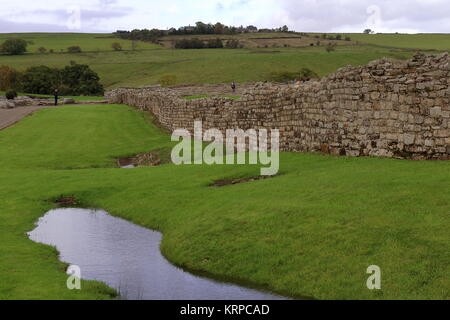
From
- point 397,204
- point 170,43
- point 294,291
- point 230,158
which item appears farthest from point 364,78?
point 170,43

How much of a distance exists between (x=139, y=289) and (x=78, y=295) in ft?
5.08

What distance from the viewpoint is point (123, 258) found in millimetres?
13508

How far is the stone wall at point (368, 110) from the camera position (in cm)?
1667

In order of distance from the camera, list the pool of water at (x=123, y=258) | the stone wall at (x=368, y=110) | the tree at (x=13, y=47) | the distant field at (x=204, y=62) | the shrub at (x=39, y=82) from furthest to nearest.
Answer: the tree at (x=13, y=47), the distant field at (x=204, y=62), the shrub at (x=39, y=82), the stone wall at (x=368, y=110), the pool of water at (x=123, y=258)

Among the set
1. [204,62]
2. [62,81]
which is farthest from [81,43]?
[62,81]

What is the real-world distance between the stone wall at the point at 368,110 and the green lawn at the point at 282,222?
28.4 inches

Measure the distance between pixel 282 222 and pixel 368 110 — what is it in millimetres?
6968

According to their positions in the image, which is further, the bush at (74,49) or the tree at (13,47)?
the bush at (74,49)

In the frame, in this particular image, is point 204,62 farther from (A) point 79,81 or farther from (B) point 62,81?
(B) point 62,81

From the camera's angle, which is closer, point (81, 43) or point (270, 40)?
point (270, 40)

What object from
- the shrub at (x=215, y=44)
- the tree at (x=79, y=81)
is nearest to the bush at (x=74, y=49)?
the shrub at (x=215, y=44)

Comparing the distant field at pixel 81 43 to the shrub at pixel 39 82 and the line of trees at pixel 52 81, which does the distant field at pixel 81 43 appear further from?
the shrub at pixel 39 82

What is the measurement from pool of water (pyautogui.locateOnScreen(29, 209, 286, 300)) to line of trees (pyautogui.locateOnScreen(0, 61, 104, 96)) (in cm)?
7460

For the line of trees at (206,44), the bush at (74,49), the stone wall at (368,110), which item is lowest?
the stone wall at (368,110)
